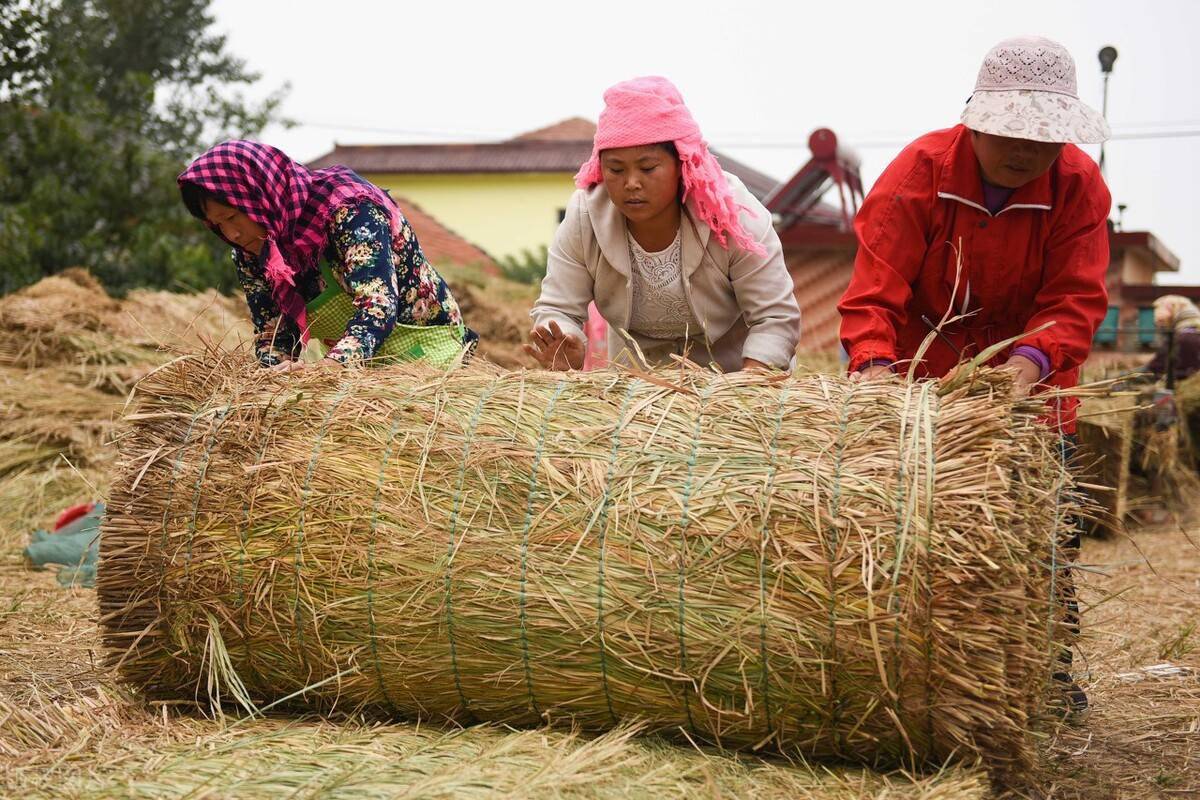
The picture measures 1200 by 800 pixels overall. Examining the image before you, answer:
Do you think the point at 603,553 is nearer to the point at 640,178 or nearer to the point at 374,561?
the point at 374,561

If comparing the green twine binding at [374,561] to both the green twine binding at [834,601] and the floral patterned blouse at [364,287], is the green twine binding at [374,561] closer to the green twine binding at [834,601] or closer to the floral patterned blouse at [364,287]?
the floral patterned blouse at [364,287]

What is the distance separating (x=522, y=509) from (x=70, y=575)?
304 cm

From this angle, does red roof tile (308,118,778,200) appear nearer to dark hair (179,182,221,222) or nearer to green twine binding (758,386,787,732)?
dark hair (179,182,221,222)

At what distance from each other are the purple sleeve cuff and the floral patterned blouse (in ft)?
5.69

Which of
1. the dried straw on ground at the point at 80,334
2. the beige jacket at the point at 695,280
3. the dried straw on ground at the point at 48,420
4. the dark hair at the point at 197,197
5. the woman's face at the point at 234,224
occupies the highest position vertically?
the dark hair at the point at 197,197

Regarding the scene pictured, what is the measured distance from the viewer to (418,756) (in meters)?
2.82

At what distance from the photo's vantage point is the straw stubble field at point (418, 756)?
2.61 meters

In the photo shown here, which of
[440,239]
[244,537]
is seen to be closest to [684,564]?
[244,537]

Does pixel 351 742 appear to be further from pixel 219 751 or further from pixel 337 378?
pixel 337 378

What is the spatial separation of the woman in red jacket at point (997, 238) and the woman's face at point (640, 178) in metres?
0.60

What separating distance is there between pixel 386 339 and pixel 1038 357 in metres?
2.14

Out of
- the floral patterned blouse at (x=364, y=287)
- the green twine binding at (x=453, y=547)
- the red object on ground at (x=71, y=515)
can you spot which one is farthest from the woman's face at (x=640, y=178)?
the red object on ground at (x=71, y=515)

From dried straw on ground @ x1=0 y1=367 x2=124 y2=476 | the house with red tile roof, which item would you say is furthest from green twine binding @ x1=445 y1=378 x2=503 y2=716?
the house with red tile roof

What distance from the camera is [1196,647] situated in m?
4.63
